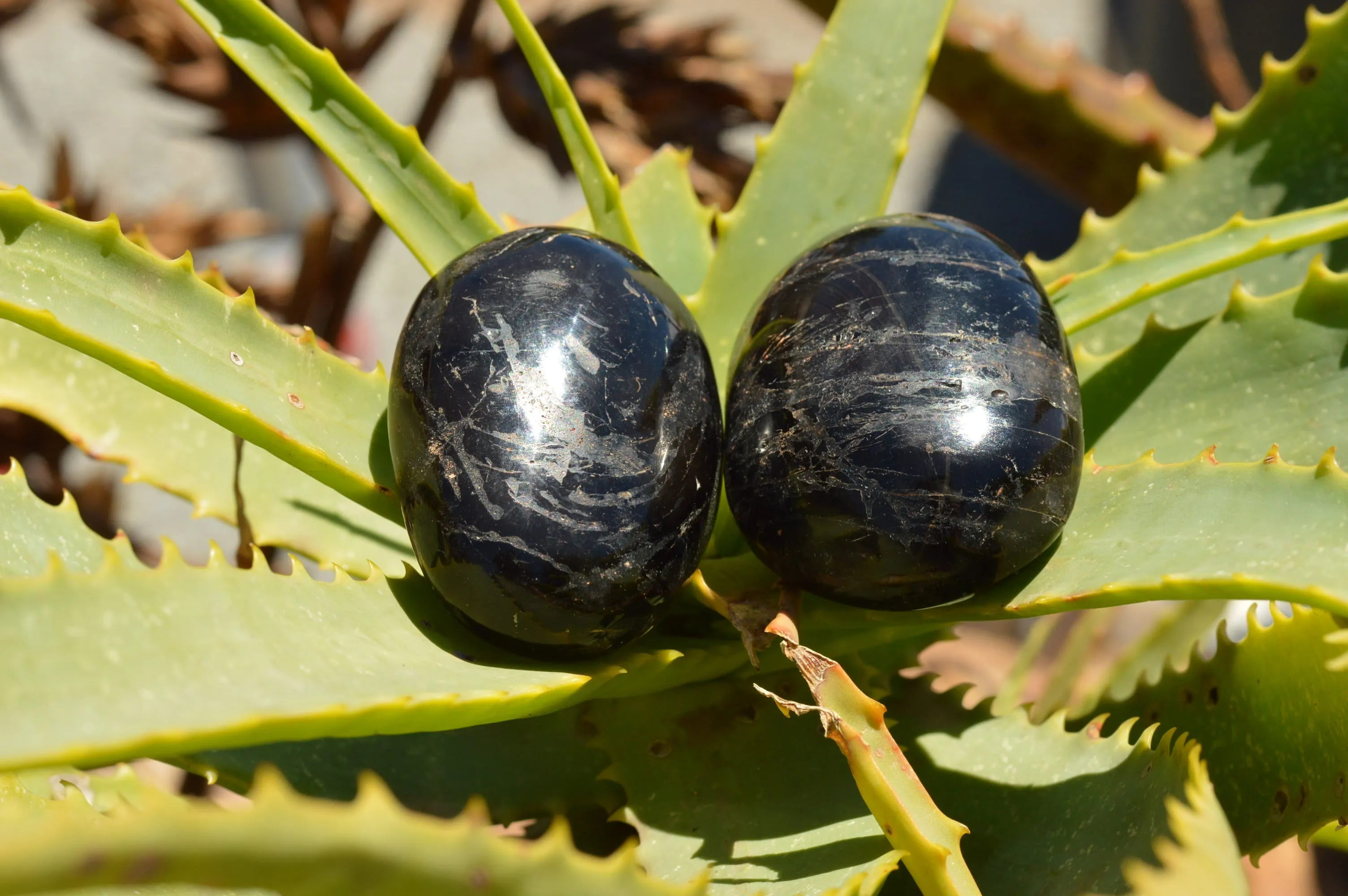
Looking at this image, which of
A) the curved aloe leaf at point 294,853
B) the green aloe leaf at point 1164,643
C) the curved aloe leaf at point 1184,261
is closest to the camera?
the curved aloe leaf at point 294,853

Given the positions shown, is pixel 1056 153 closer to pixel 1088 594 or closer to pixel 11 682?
pixel 1088 594

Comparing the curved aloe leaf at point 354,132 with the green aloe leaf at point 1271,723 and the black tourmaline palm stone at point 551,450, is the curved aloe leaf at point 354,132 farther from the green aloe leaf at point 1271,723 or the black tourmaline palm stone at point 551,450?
the green aloe leaf at point 1271,723

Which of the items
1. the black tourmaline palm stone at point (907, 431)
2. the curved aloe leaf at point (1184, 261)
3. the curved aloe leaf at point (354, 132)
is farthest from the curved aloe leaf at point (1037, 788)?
the curved aloe leaf at point (354, 132)

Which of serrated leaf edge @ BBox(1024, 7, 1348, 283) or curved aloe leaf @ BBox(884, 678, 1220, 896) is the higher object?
serrated leaf edge @ BBox(1024, 7, 1348, 283)

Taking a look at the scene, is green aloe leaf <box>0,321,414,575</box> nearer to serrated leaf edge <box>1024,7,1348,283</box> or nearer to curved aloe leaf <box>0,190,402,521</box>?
curved aloe leaf <box>0,190,402,521</box>

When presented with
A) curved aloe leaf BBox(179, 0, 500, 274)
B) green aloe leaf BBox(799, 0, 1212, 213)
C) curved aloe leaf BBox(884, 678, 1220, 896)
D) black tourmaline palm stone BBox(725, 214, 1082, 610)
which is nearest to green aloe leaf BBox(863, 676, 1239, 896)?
curved aloe leaf BBox(884, 678, 1220, 896)

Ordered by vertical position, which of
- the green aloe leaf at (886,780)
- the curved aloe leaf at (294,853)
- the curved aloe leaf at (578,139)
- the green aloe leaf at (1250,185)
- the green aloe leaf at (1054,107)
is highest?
the green aloe leaf at (1054,107)
